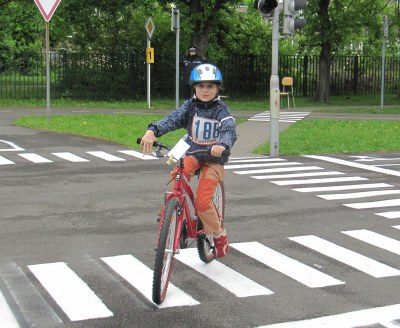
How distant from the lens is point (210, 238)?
632 centimetres

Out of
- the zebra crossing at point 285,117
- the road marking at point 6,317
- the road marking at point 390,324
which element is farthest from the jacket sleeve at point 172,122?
the zebra crossing at point 285,117

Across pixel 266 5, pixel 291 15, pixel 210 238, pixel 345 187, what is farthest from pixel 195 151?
pixel 291 15

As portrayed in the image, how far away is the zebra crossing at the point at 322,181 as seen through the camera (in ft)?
31.4

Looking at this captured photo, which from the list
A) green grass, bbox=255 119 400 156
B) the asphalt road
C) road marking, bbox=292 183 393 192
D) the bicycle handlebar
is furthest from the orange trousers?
green grass, bbox=255 119 400 156

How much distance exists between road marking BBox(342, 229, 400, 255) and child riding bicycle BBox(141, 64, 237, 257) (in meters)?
2.07

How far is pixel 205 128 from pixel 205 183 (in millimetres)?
450

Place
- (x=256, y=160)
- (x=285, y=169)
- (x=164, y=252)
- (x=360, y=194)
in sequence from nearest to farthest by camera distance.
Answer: (x=164, y=252)
(x=360, y=194)
(x=285, y=169)
(x=256, y=160)

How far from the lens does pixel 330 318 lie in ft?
16.9

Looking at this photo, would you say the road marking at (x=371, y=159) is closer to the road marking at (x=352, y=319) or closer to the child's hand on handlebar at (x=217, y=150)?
the road marking at (x=352, y=319)

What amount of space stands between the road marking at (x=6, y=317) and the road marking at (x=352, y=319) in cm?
172

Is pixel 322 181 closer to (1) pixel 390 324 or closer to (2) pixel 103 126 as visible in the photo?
(1) pixel 390 324

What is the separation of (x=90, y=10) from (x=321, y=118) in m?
11.7

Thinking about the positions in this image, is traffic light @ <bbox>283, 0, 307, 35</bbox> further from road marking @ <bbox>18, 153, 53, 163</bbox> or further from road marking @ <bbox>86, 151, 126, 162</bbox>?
road marking @ <bbox>18, 153, 53, 163</bbox>

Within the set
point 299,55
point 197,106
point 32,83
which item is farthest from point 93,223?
point 299,55
